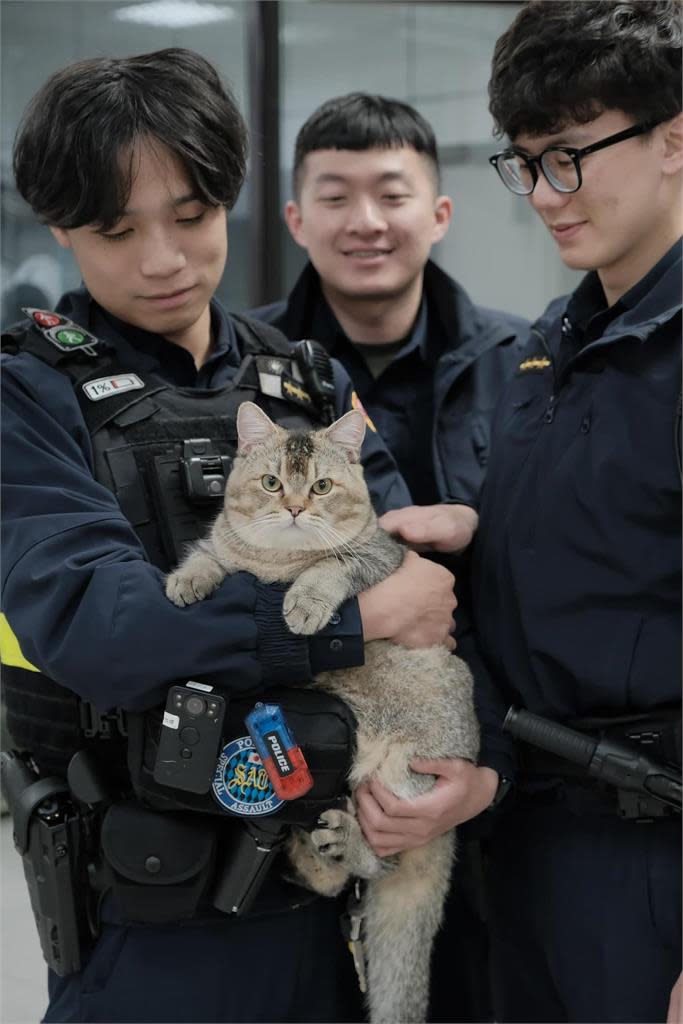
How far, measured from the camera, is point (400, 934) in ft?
5.38

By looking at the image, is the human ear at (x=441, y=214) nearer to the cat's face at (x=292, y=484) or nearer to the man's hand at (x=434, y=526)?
the man's hand at (x=434, y=526)

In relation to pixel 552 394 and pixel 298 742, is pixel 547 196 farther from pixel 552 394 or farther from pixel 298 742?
pixel 298 742

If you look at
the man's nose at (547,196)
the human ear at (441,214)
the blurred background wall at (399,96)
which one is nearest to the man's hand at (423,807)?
the man's nose at (547,196)

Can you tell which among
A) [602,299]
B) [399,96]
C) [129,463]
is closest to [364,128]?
[602,299]

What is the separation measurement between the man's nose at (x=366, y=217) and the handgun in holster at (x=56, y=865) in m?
1.43

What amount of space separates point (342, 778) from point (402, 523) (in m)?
0.43

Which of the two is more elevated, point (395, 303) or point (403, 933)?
point (395, 303)

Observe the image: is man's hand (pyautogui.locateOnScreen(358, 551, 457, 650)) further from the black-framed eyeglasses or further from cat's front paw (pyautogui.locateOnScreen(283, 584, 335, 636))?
the black-framed eyeglasses

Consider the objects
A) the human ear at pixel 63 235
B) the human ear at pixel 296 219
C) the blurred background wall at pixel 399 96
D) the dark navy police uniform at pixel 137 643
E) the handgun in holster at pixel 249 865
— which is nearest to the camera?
the dark navy police uniform at pixel 137 643

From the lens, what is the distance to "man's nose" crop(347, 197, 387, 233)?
2.42 metres

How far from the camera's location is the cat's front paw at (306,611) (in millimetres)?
1438

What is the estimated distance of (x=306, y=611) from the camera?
Answer: 4.73 ft

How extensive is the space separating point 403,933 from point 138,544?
0.73m

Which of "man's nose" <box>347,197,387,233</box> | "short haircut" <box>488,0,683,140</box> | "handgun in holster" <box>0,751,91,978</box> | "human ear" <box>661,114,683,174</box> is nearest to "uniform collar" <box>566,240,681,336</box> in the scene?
"human ear" <box>661,114,683,174</box>
